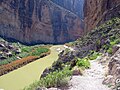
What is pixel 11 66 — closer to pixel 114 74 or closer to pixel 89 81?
pixel 89 81

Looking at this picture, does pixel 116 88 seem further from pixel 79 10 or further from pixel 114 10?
pixel 79 10

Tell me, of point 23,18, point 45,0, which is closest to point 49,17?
point 45,0

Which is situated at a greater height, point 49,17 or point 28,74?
point 28,74

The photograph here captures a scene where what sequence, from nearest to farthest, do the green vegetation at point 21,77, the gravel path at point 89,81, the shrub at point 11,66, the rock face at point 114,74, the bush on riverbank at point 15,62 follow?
1. the rock face at point 114,74
2. the gravel path at point 89,81
3. the green vegetation at point 21,77
4. the shrub at point 11,66
5. the bush on riverbank at point 15,62

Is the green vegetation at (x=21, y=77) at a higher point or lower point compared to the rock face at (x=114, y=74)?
lower

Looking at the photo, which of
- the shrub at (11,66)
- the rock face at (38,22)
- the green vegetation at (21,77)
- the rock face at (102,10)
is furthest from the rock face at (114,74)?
the rock face at (38,22)

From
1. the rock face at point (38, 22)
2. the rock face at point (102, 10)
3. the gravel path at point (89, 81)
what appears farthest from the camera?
the rock face at point (38, 22)

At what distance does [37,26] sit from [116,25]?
75.3m

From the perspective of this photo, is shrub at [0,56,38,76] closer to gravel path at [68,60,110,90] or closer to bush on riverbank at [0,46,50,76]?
bush on riverbank at [0,46,50,76]

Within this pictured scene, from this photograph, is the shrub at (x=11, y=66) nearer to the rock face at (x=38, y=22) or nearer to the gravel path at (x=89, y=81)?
the gravel path at (x=89, y=81)

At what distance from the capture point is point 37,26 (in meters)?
103

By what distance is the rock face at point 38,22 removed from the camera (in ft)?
305

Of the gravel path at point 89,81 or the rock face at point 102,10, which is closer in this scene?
the gravel path at point 89,81

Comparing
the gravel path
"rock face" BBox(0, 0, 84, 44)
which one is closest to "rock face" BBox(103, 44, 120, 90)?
the gravel path
